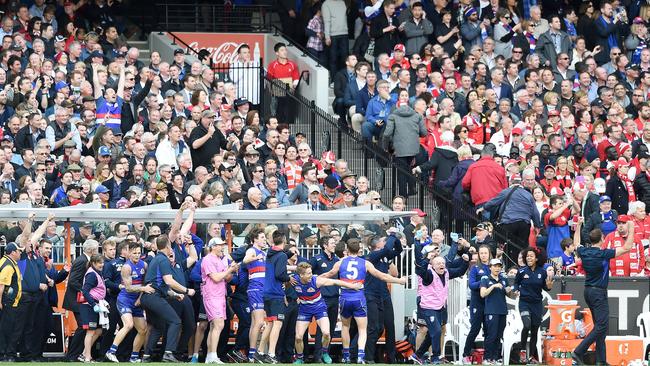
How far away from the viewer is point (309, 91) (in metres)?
31.4

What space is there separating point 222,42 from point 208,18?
1.95ft

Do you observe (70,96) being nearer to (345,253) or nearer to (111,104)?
(111,104)

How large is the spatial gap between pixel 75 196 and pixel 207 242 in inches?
74.3

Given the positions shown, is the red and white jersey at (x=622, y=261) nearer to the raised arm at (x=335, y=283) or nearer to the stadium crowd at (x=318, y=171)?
the stadium crowd at (x=318, y=171)

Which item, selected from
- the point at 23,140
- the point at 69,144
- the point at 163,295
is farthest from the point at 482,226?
the point at 23,140

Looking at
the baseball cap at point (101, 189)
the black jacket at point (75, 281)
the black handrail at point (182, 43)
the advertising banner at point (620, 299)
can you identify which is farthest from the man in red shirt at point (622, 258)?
the black handrail at point (182, 43)

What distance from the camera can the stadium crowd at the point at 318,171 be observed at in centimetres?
2278

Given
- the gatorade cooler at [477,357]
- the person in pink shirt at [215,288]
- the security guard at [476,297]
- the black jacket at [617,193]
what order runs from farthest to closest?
the black jacket at [617,193]
the gatorade cooler at [477,357]
the security guard at [476,297]
the person in pink shirt at [215,288]

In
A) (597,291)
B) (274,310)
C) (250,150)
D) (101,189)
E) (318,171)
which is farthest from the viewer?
(318,171)

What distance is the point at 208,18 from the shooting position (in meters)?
33.1

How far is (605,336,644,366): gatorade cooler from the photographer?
2320 cm

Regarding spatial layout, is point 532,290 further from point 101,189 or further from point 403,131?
point 101,189

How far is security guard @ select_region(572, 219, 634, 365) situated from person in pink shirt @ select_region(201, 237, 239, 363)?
176 inches

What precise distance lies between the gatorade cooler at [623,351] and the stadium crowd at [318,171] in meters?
1.10
